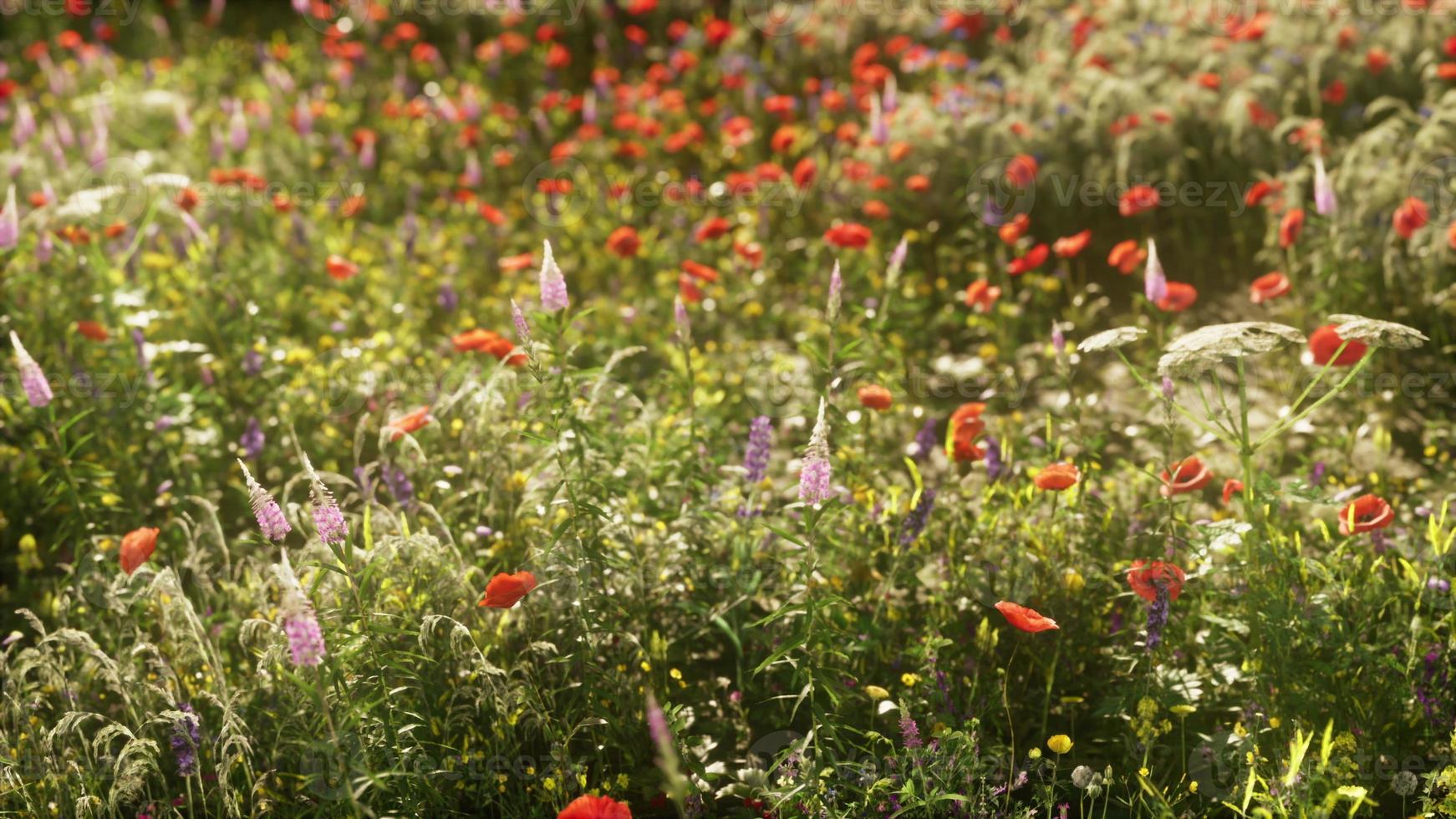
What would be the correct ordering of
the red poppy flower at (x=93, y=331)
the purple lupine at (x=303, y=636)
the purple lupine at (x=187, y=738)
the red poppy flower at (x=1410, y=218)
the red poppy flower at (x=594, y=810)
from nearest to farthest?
the purple lupine at (x=303, y=636) → the red poppy flower at (x=594, y=810) → the purple lupine at (x=187, y=738) → the red poppy flower at (x=1410, y=218) → the red poppy flower at (x=93, y=331)

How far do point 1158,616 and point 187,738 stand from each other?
228 cm

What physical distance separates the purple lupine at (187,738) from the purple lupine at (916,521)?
71.2 inches

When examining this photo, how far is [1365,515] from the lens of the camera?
9.50 ft

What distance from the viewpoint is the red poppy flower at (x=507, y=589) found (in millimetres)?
2633

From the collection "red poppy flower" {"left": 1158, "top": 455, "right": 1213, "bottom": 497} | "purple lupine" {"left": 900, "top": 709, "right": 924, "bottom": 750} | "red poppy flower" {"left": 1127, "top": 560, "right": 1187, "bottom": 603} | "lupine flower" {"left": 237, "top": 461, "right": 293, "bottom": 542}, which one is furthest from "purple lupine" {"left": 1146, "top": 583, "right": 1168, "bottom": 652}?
"lupine flower" {"left": 237, "top": 461, "right": 293, "bottom": 542}

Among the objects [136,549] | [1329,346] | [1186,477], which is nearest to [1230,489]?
[1186,477]

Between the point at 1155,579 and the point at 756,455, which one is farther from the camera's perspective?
the point at 756,455

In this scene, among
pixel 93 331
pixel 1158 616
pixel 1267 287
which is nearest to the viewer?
pixel 1158 616

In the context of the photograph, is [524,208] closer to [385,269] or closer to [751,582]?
[385,269]

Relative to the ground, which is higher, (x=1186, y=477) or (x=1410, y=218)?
(x=1410, y=218)

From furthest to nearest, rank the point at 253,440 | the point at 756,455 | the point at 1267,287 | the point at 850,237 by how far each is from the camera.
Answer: the point at 850,237, the point at 253,440, the point at 1267,287, the point at 756,455

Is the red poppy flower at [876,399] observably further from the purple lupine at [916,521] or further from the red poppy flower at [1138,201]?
the red poppy flower at [1138,201]

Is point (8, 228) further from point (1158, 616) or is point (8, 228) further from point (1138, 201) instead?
point (1138, 201)

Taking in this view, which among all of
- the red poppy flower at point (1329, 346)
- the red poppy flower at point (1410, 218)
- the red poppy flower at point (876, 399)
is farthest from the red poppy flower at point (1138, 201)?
the red poppy flower at point (876, 399)
